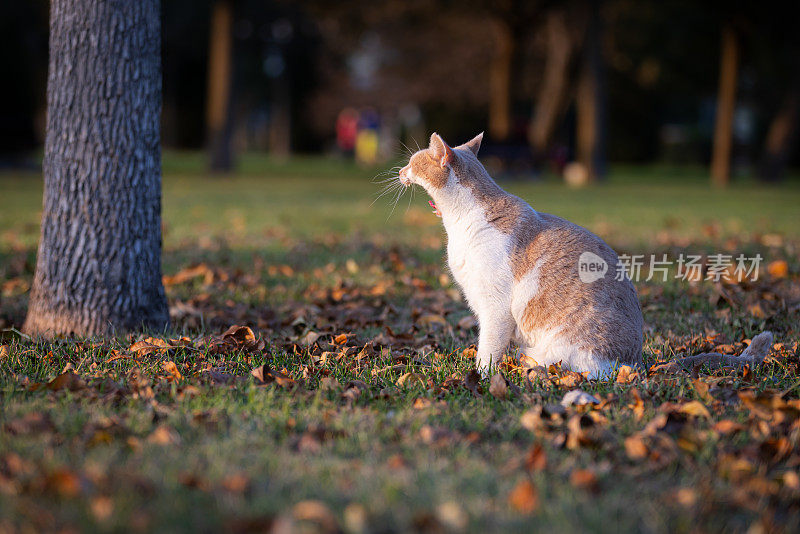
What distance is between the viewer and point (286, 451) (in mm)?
2734

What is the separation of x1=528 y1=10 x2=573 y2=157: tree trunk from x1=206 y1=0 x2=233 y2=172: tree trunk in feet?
34.6

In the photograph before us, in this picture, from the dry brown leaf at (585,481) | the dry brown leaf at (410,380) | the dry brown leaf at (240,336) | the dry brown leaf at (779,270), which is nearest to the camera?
the dry brown leaf at (585,481)

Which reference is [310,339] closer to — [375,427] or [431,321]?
[431,321]

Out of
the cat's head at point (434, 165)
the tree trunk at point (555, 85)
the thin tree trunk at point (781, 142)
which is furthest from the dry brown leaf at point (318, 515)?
the thin tree trunk at point (781, 142)

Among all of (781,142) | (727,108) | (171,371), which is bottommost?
(171,371)

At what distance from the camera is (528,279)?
388 centimetres

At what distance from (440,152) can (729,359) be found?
2.02 metres

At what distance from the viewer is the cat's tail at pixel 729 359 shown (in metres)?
3.87

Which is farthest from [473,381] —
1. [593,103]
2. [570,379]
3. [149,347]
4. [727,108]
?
[727,108]

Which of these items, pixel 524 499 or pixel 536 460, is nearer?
pixel 524 499

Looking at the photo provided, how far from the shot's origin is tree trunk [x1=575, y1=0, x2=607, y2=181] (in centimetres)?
2148

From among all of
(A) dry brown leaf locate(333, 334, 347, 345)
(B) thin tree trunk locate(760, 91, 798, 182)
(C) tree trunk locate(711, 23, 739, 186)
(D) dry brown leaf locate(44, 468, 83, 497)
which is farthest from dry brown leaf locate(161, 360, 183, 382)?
(B) thin tree trunk locate(760, 91, 798, 182)

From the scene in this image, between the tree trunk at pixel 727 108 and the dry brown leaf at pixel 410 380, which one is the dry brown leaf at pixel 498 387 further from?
the tree trunk at pixel 727 108

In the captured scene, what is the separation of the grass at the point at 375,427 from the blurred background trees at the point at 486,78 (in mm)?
17040
